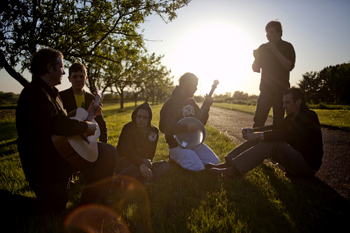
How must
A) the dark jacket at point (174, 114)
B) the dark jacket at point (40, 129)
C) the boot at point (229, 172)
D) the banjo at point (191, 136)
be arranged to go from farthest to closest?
the banjo at point (191, 136), the dark jacket at point (174, 114), the boot at point (229, 172), the dark jacket at point (40, 129)

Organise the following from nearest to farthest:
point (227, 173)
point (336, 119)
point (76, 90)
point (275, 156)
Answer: point (275, 156) < point (227, 173) < point (76, 90) < point (336, 119)

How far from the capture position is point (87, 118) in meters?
2.73

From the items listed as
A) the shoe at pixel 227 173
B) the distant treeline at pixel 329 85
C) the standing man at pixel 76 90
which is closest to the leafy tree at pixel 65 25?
the standing man at pixel 76 90

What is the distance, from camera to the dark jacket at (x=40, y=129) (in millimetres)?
1953

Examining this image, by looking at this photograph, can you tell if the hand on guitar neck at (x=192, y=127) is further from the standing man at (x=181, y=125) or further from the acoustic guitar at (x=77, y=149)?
the acoustic guitar at (x=77, y=149)

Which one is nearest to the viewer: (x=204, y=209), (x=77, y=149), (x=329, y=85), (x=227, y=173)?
(x=77, y=149)

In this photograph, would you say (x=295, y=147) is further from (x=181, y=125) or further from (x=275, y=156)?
(x=181, y=125)

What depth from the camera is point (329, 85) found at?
55500 millimetres

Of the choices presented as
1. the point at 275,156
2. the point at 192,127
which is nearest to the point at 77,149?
the point at 192,127

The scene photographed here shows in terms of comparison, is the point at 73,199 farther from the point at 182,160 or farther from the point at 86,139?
the point at 182,160

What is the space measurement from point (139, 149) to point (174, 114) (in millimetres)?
1055

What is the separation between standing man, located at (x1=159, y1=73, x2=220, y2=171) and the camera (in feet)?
12.6

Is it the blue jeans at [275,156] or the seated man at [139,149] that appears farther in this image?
the seated man at [139,149]

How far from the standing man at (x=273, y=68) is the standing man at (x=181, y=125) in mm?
1274
